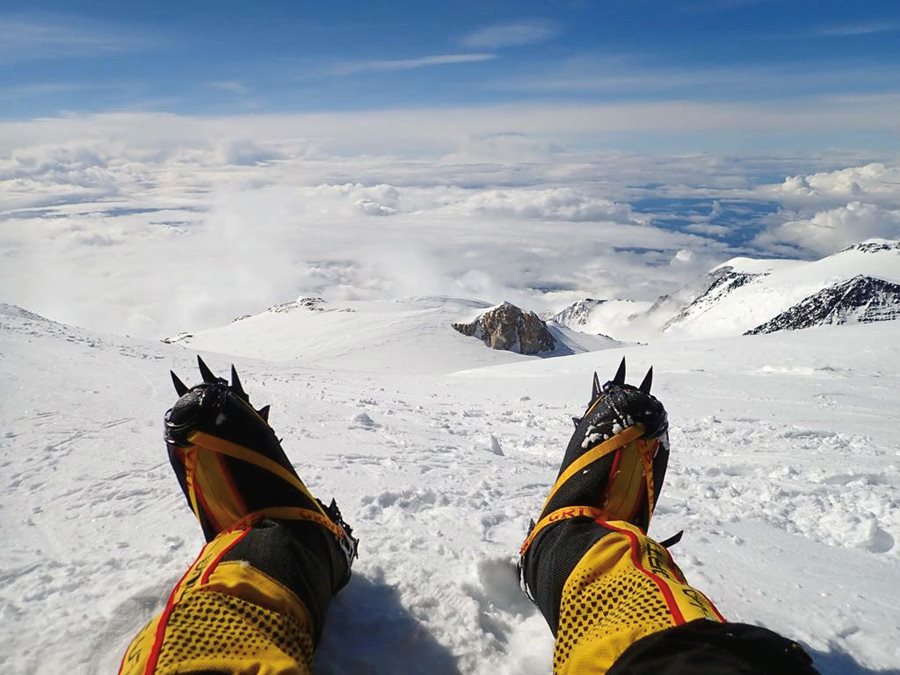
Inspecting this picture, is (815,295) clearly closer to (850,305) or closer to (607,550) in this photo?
(850,305)

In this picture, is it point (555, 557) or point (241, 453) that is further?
point (241, 453)

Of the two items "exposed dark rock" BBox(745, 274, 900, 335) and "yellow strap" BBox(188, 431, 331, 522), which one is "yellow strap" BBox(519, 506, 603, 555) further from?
"exposed dark rock" BBox(745, 274, 900, 335)

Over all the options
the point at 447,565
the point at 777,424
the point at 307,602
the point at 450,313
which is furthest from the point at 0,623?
the point at 450,313

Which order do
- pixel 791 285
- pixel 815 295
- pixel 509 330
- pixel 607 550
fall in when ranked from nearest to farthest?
pixel 607 550 → pixel 509 330 → pixel 815 295 → pixel 791 285

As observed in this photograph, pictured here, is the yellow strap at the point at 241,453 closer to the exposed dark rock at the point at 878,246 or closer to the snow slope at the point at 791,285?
the snow slope at the point at 791,285

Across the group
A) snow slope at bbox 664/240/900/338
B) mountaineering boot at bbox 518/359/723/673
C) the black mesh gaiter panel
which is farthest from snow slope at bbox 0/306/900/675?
snow slope at bbox 664/240/900/338

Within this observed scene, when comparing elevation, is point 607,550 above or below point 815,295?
above

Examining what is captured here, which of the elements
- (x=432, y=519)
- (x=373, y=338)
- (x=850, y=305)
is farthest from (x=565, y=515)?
(x=850, y=305)
